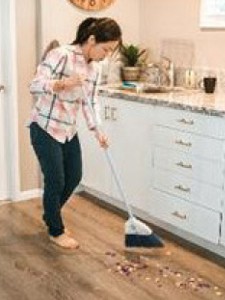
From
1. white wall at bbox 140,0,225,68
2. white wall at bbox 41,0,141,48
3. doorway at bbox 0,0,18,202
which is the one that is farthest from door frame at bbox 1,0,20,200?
white wall at bbox 140,0,225,68

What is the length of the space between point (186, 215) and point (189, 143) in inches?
16.9

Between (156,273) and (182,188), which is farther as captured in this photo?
(182,188)

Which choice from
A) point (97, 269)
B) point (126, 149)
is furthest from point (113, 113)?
point (97, 269)

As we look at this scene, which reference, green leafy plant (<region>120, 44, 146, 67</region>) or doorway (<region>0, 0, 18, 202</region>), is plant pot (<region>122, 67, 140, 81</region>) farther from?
doorway (<region>0, 0, 18, 202</region>)

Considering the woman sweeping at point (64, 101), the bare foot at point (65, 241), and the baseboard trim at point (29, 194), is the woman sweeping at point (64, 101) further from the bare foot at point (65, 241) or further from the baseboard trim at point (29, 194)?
the baseboard trim at point (29, 194)

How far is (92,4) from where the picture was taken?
3.88 meters

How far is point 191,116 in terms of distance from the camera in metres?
2.91

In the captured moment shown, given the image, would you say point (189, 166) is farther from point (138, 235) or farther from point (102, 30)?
point (102, 30)

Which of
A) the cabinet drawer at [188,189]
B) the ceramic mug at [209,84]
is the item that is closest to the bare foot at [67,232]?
the cabinet drawer at [188,189]

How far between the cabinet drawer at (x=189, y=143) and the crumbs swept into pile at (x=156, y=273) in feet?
2.03

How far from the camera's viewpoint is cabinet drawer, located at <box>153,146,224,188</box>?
281cm

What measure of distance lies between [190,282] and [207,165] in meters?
0.63

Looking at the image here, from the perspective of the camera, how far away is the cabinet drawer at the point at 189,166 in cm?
281

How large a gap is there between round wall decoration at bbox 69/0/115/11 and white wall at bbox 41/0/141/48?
0.03 metres
